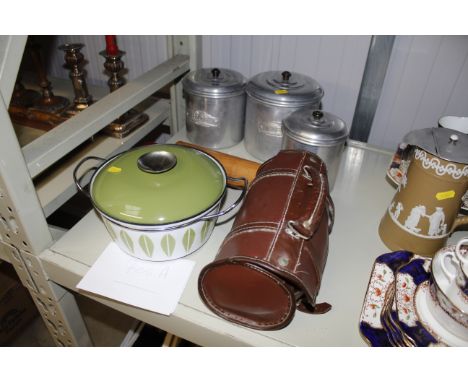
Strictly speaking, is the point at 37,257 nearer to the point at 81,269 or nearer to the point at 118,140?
the point at 81,269

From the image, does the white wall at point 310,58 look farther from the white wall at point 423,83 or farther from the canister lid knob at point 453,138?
the canister lid knob at point 453,138

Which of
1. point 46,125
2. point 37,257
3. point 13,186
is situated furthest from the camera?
point 46,125

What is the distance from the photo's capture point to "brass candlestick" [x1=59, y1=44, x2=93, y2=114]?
38.0 inches

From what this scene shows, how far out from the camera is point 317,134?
0.77 m

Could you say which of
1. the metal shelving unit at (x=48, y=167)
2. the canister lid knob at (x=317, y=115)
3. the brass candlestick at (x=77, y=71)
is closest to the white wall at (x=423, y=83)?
the canister lid knob at (x=317, y=115)

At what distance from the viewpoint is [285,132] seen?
31.7 inches

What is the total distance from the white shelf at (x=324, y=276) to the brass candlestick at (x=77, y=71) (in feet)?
1.39

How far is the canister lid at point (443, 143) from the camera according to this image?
598 mm

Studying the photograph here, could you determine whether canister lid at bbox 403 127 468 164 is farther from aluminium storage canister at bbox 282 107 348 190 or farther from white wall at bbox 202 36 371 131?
white wall at bbox 202 36 371 131

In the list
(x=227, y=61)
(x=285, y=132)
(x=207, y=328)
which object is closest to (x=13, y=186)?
(x=207, y=328)

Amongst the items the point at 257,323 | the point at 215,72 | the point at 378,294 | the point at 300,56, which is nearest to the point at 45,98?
the point at 215,72

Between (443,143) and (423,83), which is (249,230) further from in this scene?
(423,83)

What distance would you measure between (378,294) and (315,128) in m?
0.36

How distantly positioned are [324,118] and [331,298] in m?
0.39
